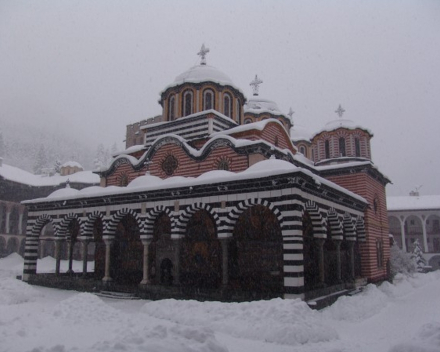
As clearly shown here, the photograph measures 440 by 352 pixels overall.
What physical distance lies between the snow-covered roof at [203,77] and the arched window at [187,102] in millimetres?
689

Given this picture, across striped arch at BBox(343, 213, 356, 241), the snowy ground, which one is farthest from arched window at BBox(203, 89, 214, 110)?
the snowy ground

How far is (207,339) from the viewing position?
7.44 metres

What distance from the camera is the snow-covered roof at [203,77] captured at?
888 inches

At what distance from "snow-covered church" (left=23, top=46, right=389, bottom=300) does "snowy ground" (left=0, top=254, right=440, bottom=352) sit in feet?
6.61

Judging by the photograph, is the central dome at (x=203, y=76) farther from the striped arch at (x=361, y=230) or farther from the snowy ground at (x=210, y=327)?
the snowy ground at (x=210, y=327)

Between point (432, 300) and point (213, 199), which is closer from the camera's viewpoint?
point (213, 199)

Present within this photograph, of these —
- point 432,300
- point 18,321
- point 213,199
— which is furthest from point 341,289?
point 18,321

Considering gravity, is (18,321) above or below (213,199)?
below

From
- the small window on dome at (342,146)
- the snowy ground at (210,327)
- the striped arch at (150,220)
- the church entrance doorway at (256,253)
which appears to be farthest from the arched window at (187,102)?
the snowy ground at (210,327)

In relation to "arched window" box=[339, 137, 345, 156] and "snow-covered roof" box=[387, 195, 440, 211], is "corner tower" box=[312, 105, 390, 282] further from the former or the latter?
"snow-covered roof" box=[387, 195, 440, 211]

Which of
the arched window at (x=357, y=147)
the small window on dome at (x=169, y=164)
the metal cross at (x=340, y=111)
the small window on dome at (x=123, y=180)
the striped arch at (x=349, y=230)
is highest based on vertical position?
the metal cross at (x=340, y=111)

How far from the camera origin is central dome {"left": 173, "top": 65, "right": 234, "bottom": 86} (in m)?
22.6

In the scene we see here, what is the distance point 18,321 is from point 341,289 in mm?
12701

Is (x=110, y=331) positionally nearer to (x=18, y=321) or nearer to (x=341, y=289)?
(x=18, y=321)
